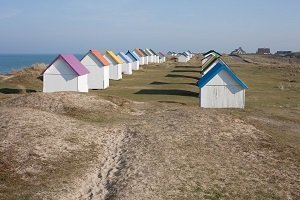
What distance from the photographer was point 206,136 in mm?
21781

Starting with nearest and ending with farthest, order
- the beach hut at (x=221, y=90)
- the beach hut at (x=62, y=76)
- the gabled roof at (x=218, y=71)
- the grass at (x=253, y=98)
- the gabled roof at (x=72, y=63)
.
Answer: the grass at (x=253, y=98), the gabled roof at (x=218, y=71), the beach hut at (x=221, y=90), the gabled roof at (x=72, y=63), the beach hut at (x=62, y=76)

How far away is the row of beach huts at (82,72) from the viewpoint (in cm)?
3894

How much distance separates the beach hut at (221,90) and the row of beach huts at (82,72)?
12.4 m

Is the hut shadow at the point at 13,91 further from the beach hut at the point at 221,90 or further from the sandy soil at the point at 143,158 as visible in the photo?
the beach hut at the point at 221,90

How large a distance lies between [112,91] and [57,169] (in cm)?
2907

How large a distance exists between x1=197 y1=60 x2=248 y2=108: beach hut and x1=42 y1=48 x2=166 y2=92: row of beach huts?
40.5 ft

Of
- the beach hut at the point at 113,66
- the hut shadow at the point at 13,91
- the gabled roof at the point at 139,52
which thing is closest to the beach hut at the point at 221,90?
the hut shadow at the point at 13,91

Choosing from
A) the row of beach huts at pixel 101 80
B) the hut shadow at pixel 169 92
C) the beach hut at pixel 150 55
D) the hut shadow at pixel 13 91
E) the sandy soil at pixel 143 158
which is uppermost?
the beach hut at pixel 150 55

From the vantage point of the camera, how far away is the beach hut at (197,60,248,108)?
33.3 meters

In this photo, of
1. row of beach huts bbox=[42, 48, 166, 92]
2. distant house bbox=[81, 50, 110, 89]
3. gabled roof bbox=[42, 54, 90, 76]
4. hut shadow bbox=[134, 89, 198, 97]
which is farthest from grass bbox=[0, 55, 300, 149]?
gabled roof bbox=[42, 54, 90, 76]

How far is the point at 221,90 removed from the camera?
33.5 metres

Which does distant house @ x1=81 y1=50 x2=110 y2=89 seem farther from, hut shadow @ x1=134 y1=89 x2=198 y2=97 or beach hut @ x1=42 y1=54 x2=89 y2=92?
beach hut @ x1=42 y1=54 x2=89 y2=92

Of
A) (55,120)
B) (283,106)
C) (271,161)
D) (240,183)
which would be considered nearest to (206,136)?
(271,161)

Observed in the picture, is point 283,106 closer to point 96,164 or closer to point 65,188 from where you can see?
point 96,164
